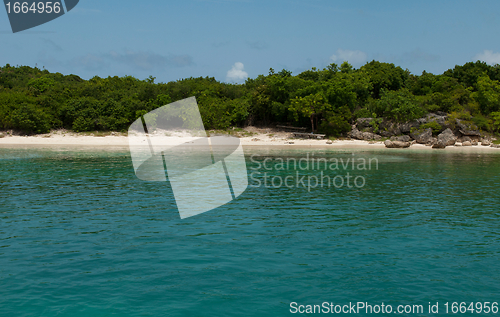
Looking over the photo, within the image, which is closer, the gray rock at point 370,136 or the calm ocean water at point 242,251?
the calm ocean water at point 242,251

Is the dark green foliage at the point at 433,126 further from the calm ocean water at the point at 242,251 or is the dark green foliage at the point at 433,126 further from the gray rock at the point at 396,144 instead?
the calm ocean water at the point at 242,251

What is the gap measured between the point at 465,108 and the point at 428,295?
6245 centimetres

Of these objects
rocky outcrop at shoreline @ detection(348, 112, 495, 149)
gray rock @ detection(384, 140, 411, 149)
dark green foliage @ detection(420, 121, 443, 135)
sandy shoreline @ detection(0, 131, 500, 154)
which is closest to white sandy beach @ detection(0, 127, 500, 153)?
sandy shoreline @ detection(0, 131, 500, 154)

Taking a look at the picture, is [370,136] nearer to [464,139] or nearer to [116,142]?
[464,139]

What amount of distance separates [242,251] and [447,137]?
54.3 meters

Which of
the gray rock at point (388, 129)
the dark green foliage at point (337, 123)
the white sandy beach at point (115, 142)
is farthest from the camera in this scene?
the gray rock at point (388, 129)

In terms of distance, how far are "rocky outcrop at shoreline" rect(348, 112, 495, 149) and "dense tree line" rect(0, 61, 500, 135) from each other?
1.19 metres

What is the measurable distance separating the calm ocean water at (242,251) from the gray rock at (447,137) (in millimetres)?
39893

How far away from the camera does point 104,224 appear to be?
1382 centimetres

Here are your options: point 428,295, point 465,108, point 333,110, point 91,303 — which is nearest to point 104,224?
point 91,303

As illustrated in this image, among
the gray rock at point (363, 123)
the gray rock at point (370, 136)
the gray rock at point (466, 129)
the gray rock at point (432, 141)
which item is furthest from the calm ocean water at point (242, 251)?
the gray rock at point (363, 123)

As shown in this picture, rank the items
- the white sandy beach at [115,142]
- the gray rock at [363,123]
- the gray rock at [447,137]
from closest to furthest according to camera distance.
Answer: the white sandy beach at [115,142] < the gray rock at [447,137] < the gray rock at [363,123]

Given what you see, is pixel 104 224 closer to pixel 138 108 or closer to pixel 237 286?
pixel 237 286

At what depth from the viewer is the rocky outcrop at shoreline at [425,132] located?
188ft
